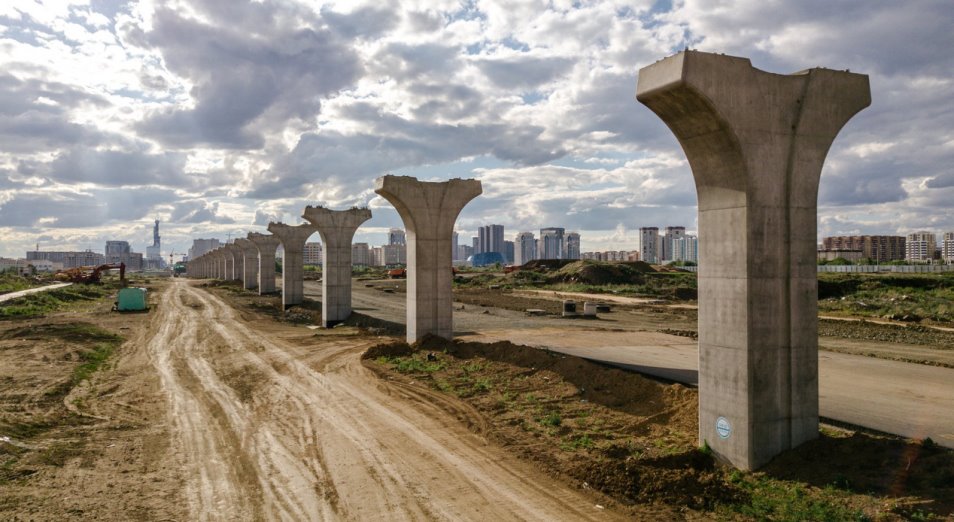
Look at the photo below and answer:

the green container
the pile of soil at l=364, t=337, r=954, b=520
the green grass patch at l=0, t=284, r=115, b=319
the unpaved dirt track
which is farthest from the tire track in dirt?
the green grass patch at l=0, t=284, r=115, b=319

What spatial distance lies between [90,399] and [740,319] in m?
15.5

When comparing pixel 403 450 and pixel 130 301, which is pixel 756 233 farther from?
pixel 130 301

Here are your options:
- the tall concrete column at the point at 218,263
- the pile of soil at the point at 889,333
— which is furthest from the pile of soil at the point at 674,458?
the tall concrete column at the point at 218,263

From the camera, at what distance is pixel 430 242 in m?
22.0

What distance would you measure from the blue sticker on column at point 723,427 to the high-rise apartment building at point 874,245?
188 meters

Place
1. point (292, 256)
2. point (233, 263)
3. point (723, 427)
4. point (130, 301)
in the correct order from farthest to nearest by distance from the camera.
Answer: point (233, 263), point (292, 256), point (130, 301), point (723, 427)

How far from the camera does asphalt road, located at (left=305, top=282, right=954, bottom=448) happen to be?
11250 mm

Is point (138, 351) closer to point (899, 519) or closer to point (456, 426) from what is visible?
point (456, 426)

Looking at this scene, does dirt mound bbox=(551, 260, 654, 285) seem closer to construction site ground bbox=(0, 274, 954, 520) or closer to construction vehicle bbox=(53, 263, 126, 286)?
construction site ground bbox=(0, 274, 954, 520)

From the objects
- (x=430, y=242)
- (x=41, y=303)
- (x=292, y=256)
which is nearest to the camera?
(x=430, y=242)

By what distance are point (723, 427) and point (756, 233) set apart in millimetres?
2986

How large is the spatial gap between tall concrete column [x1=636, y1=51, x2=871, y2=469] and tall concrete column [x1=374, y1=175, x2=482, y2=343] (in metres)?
13.4

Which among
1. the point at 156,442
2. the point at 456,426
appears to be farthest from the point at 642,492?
the point at 156,442

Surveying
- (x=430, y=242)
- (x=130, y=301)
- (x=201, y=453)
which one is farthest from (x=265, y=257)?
(x=201, y=453)
